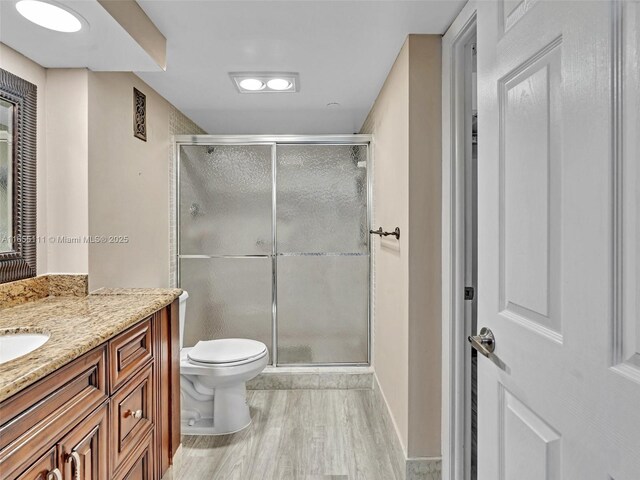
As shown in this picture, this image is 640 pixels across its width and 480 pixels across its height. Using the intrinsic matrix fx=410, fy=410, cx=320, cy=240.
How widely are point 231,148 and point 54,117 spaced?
1.37m

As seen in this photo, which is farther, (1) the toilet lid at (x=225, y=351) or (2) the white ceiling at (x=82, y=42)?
(1) the toilet lid at (x=225, y=351)

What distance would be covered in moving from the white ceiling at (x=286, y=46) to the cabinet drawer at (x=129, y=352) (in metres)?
1.30

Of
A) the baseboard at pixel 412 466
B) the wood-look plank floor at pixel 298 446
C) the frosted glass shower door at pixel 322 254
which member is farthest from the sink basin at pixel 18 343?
the frosted glass shower door at pixel 322 254

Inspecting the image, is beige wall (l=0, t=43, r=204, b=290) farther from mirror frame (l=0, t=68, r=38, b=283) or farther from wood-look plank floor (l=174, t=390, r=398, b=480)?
wood-look plank floor (l=174, t=390, r=398, b=480)

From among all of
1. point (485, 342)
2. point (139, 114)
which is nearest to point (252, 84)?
point (139, 114)

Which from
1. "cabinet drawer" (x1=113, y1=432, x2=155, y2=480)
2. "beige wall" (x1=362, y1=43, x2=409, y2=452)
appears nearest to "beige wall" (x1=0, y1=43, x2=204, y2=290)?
"cabinet drawer" (x1=113, y1=432, x2=155, y2=480)

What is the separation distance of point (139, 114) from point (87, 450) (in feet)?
6.28

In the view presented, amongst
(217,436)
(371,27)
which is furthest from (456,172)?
(217,436)

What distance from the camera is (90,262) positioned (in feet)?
6.36

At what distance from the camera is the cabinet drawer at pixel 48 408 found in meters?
0.89

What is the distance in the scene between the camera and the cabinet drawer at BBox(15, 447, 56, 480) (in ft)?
3.12

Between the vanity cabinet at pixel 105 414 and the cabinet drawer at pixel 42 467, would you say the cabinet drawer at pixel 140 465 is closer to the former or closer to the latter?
the vanity cabinet at pixel 105 414

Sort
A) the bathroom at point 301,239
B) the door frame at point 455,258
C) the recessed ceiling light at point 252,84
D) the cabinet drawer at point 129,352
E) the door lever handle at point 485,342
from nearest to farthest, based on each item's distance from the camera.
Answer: the bathroom at point 301,239, the door lever handle at point 485,342, the cabinet drawer at point 129,352, the door frame at point 455,258, the recessed ceiling light at point 252,84

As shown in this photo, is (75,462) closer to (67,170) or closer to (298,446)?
(67,170)
